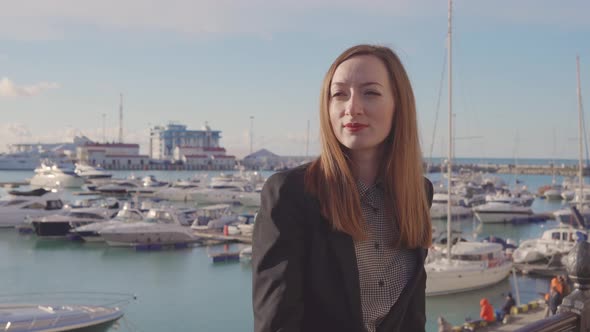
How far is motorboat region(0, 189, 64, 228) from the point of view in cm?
2919

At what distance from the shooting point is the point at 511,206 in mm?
34844

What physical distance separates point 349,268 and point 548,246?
68.6 feet

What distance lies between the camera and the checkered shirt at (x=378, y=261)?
1.57m

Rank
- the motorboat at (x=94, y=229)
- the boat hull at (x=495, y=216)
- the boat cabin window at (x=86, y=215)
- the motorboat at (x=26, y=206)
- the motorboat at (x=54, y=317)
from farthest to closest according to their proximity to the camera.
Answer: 1. the boat hull at (x=495, y=216)
2. the motorboat at (x=26, y=206)
3. the boat cabin window at (x=86, y=215)
4. the motorboat at (x=94, y=229)
5. the motorboat at (x=54, y=317)

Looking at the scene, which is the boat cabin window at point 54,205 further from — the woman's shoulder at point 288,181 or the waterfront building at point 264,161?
the waterfront building at point 264,161

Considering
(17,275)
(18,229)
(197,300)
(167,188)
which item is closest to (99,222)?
(18,229)

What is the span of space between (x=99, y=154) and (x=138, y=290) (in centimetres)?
8613

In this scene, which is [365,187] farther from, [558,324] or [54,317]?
[54,317]

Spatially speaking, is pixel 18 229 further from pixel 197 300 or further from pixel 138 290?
pixel 197 300

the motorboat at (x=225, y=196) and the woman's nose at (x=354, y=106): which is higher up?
the woman's nose at (x=354, y=106)

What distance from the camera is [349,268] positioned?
4.93ft

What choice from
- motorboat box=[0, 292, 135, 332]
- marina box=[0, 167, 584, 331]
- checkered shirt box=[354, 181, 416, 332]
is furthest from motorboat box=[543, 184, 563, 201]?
checkered shirt box=[354, 181, 416, 332]

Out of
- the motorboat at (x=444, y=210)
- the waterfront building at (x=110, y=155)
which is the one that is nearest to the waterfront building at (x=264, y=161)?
the waterfront building at (x=110, y=155)

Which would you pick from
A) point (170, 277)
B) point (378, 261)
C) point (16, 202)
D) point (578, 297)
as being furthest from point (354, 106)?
point (16, 202)
